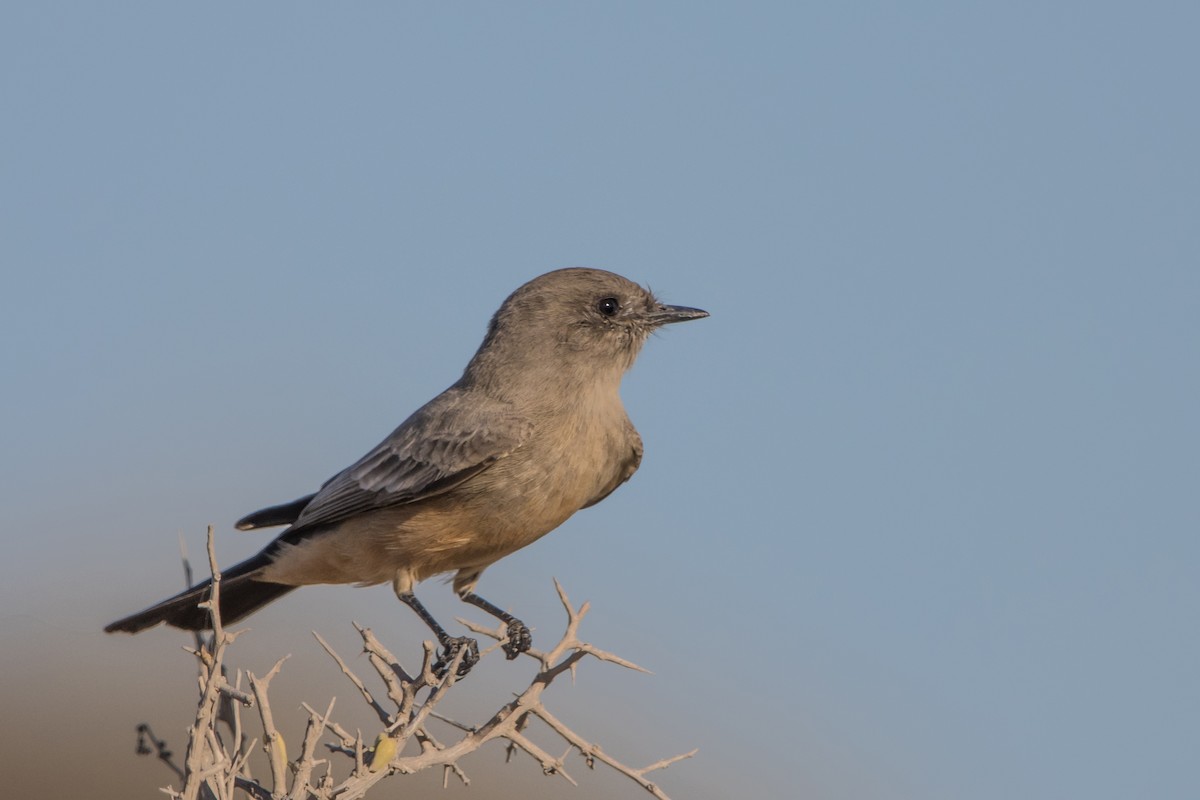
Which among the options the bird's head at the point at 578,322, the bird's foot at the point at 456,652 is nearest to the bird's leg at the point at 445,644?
the bird's foot at the point at 456,652

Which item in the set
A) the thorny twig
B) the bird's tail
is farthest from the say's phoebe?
the thorny twig

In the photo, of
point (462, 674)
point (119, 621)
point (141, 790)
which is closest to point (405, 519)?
point (462, 674)

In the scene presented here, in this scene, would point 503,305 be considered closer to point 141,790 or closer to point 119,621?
point 119,621

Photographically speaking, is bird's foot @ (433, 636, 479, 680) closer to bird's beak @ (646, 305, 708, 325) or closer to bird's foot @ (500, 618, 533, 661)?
bird's foot @ (500, 618, 533, 661)

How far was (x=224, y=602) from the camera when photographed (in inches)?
278

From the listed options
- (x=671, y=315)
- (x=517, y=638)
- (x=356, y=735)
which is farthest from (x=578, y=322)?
(x=356, y=735)

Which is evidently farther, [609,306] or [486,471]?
[609,306]

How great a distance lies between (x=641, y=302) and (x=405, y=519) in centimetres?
178

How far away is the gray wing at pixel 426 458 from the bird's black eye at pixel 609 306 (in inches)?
33.0

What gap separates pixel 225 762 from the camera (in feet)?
11.7

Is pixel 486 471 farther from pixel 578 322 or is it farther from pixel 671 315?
pixel 671 315

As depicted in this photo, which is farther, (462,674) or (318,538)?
(318,538)

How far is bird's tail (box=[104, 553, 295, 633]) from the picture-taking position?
21.1ft

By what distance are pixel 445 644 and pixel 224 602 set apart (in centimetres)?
130
